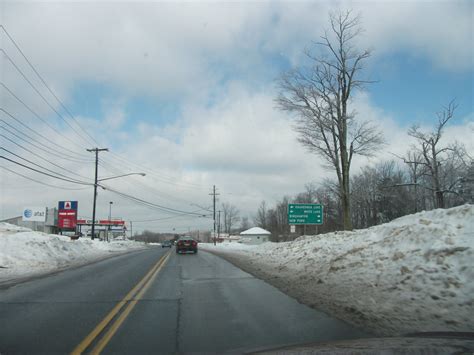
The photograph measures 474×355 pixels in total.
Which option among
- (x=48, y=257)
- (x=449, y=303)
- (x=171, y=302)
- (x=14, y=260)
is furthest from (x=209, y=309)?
(x=48, y=257)

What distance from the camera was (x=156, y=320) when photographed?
8.38 metres

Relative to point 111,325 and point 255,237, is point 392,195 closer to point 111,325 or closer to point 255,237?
point 255,237

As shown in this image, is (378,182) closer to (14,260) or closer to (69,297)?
(14,260)

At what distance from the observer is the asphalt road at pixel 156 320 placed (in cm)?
661

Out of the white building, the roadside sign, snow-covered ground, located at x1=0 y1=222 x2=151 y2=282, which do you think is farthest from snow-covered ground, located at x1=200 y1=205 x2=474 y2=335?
the white building

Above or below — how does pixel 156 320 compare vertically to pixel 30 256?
below

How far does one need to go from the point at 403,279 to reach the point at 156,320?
5.61m

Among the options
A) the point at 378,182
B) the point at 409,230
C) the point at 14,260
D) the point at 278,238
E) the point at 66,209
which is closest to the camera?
the point at 409,230

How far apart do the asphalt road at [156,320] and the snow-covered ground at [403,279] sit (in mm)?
835

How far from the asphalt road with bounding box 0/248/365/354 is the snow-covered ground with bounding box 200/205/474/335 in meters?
0.83

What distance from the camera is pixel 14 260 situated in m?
22.1

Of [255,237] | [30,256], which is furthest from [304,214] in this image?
[255,237]

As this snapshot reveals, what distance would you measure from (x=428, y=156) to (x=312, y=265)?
4133 cm

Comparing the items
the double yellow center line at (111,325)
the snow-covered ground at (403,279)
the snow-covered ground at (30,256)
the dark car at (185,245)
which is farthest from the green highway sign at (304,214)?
the double yellow center line at (111,325)
